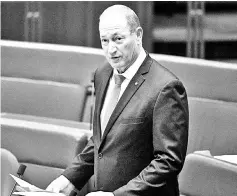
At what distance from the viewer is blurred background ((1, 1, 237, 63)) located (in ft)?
4.33

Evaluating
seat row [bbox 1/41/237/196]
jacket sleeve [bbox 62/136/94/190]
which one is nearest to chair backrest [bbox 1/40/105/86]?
seat row [bbox 1/41/237/196]

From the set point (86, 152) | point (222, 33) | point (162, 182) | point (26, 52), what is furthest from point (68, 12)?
point (162, 182)

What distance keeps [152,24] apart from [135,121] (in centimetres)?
84

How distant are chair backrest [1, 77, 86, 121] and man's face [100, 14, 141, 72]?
1.68 feet

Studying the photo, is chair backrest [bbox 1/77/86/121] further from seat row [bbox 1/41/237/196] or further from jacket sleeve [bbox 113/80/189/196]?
jacket sleeve [bbox 113/80/189/196]

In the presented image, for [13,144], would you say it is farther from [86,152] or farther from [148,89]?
[148,89]

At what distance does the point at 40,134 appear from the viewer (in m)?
0.96

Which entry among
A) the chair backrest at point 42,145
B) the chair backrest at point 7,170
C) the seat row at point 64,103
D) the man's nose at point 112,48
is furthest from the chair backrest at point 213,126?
the man's nose at point 112,48

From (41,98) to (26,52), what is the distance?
109mm

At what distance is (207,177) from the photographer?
2.49ft

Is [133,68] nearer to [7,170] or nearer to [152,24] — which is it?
[7,170]

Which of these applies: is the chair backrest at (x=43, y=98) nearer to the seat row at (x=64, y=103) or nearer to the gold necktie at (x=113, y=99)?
the seat row at (x=64, y=103)

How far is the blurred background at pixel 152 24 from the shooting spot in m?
1.32

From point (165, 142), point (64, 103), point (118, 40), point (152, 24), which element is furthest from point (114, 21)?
point (152, 24)
